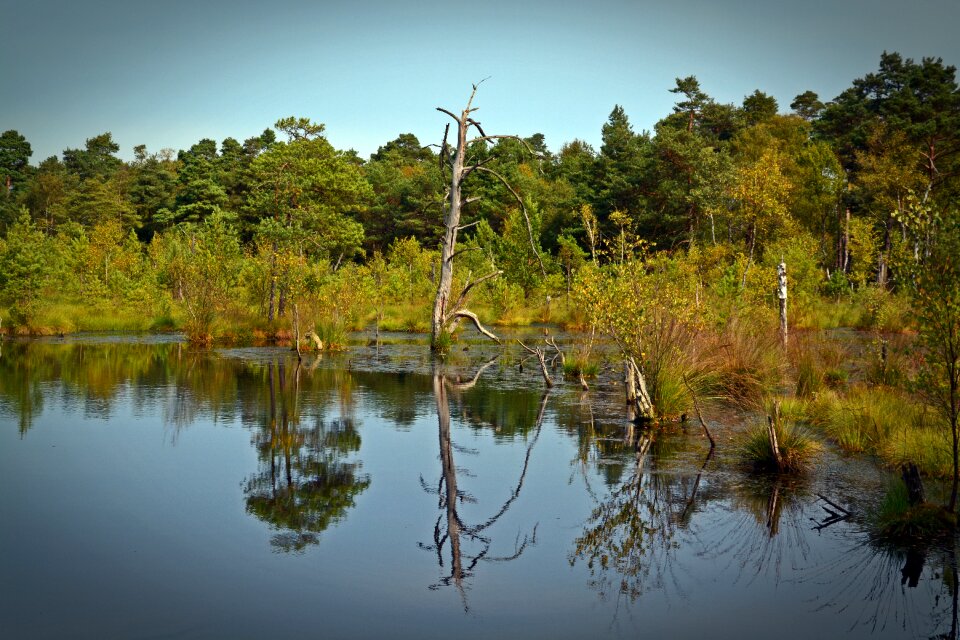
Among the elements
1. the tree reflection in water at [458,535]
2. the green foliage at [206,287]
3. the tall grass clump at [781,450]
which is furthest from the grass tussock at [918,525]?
the green foliage at [206,287]

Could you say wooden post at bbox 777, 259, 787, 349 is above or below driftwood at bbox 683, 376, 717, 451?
above

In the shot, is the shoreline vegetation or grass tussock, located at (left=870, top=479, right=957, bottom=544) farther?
the shoreline vegetation

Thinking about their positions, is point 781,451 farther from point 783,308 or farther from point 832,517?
point 783,308

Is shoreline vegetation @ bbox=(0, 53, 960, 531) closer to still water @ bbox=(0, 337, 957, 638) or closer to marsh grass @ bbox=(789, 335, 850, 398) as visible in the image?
marsh grass @ bbox=(789, 335, 850, 398)

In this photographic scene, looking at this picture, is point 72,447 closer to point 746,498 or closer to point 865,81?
point 746,498

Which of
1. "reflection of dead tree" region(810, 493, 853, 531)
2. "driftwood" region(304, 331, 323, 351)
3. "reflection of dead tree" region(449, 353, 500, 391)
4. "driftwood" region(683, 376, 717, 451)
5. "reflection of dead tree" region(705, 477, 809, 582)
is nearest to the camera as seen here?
"reflection of dead tree" region(705, 477, 809, 582)

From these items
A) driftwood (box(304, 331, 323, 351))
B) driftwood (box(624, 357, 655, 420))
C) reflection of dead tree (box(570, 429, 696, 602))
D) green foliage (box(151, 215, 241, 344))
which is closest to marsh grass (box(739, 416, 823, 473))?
reflection of dead tree (box(570, 429, 696, 602))

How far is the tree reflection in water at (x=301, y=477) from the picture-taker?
9172mm

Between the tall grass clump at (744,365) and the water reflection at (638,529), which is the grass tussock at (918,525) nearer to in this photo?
the water reflection at (638,529)

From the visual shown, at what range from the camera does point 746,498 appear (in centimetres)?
1016

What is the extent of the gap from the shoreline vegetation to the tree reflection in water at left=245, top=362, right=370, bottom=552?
5.44 m

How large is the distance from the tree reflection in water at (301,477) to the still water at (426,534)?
1.8 inches

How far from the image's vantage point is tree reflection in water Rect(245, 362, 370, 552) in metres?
9.17

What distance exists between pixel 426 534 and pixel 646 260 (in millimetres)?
13713
